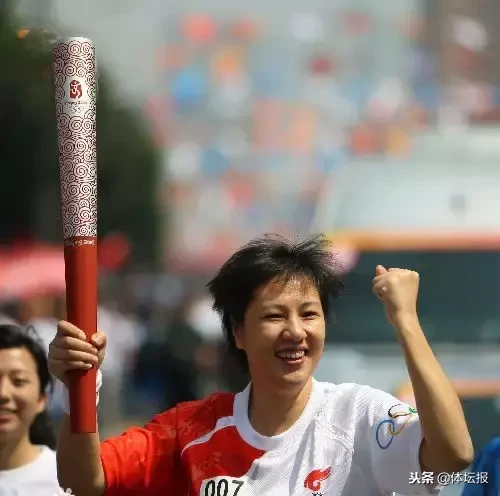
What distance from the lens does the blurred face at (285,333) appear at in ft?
7.28

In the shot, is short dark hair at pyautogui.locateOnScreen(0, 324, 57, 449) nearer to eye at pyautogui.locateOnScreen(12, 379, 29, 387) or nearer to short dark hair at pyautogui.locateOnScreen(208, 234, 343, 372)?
eye at pyautogui.locateOnScreen(12, 379, 29, 387)

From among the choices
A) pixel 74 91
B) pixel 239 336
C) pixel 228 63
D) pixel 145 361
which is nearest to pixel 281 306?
pixel 239 336

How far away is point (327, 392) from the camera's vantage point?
232 cm

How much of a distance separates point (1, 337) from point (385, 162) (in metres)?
3.51

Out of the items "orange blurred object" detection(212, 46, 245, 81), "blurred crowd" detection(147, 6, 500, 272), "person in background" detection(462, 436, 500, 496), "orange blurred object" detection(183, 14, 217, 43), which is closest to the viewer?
"person in background" detection(462, 436, 500, 496)

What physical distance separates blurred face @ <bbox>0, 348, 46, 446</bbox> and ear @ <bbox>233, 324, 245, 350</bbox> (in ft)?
2.50

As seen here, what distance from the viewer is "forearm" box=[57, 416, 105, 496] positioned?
2238 millimetres

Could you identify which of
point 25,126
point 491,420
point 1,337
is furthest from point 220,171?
point 1,337

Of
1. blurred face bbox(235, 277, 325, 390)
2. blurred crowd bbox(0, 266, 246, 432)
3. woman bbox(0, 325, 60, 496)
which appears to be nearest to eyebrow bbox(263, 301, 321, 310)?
blurred face bbox(235, 277, 325, 390)

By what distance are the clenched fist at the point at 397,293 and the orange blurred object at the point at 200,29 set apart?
14680 millimetres

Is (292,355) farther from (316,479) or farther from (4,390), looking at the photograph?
(4,390)

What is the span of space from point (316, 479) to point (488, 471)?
54cm

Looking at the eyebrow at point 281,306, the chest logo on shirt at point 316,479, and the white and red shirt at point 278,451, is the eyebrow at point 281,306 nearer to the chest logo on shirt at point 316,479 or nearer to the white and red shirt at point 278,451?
the white and red shirt at point 278,451

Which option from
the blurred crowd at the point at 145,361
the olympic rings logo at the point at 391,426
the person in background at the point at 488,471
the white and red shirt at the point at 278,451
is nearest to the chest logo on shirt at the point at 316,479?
the white and red shirt at the point at 278,451
